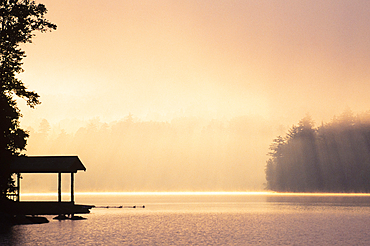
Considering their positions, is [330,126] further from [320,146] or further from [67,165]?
[67,165]

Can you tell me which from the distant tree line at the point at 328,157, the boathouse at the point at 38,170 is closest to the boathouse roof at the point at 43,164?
the boathouse at the point at 38,170

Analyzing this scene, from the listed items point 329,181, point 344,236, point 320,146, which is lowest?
point 344,236

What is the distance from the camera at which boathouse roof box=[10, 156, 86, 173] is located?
51.9m

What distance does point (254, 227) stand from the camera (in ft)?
176

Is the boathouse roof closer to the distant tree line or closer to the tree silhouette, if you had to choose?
the tree silhouette

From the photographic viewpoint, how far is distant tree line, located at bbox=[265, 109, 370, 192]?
123 m

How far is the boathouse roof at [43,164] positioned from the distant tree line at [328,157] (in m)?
87.4

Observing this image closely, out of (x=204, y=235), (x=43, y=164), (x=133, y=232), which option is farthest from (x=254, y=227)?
(x=43, y=164)

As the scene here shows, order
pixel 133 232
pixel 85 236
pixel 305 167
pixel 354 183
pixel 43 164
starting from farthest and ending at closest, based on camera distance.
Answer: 1. pixel 305 167
2. pixel 354 183
3. pixel 43 164
4. pixel 133 232
5. pixel 85 236

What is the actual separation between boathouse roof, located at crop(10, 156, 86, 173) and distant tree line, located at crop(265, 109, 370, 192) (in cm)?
8743

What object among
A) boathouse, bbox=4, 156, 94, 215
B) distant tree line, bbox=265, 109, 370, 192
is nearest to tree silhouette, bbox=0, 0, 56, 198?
boathouse, bbox=4, 156, 94, 215

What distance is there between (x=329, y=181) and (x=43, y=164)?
93.7 metres

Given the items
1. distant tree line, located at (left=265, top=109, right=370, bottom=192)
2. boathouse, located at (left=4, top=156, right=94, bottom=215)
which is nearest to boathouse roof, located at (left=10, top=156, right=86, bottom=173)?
boathouse, located at (left=4, top=156, right=94, bottom=215)

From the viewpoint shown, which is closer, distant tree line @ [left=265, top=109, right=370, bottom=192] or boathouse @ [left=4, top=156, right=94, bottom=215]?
boathouse @ [left=4, top=156, right=94, bottom=215]
